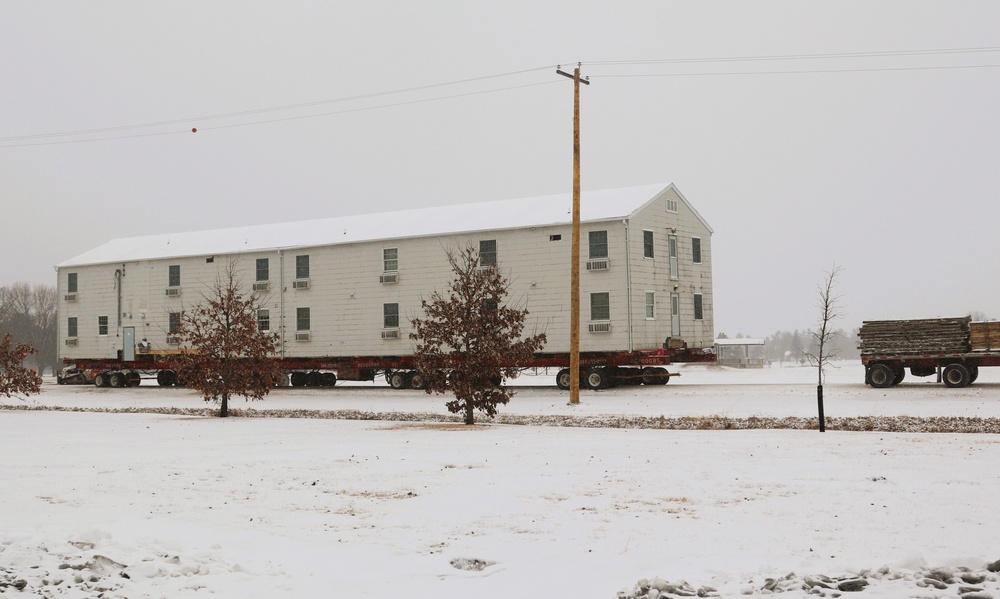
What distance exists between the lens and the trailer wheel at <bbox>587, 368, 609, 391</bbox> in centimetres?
3238

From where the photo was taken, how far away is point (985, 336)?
Result: 28.9 metres

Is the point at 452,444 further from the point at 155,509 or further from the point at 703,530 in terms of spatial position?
the point at 703,530

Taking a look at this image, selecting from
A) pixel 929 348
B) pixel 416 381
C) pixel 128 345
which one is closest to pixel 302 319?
pixel 416 381

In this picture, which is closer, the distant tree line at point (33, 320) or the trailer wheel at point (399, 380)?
the trailer wheel at point (399, 380)

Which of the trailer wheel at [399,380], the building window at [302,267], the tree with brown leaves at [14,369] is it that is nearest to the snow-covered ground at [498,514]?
the tree with brown leaves at [14,369]

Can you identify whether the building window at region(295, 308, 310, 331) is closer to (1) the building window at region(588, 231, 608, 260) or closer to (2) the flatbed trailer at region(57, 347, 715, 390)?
(2) the flatbed trailer at region(57, 347, 715, 390)

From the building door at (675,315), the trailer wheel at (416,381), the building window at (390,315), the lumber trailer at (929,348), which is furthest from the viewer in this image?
the building window at (390,315)

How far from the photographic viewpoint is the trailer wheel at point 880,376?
30141 mm

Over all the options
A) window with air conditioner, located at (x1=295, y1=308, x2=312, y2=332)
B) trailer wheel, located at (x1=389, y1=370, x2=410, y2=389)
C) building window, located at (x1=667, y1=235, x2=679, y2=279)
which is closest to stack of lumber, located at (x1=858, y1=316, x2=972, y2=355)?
building window, located at (x1=667, y1=235, x2=679, y2=279)

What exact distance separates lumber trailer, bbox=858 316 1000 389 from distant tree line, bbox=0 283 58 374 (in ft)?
251

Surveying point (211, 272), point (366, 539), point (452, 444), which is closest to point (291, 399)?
point (211, 272)

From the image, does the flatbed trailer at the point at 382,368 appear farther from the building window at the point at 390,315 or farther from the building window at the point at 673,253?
the building window at the point at 673,253

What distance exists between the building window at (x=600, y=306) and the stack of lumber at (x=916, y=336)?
8.68 metres

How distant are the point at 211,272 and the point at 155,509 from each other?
108 ft
